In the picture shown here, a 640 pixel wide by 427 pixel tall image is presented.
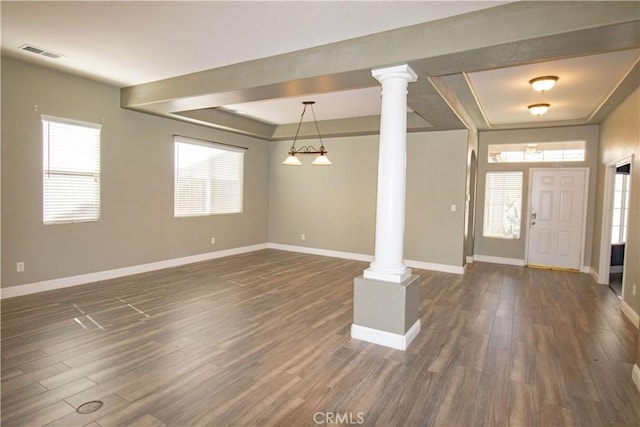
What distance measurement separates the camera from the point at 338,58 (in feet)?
11.4

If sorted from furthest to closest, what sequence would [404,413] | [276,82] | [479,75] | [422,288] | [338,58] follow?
[422,288] → [479,75] → [276,82] → [338,58] → [404,413]

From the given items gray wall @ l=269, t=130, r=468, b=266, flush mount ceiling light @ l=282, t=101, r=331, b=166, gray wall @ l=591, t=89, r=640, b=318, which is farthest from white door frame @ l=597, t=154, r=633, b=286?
flush mount ceiling light @ l=282, t=101, r=331, b=166

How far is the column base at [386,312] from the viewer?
11.0ft

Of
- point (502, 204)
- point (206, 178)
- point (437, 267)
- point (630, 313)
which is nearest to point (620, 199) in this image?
point (502, 204)

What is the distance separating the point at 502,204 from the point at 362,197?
3013 mm

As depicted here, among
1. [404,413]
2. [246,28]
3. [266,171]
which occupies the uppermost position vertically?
[246,28]

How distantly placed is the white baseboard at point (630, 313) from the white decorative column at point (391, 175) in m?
2.82

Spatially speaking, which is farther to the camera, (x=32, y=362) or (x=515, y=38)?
(x=32, y=362)

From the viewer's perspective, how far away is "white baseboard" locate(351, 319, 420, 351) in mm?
3348

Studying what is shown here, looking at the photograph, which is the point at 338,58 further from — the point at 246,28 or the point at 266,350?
the point at 266,350

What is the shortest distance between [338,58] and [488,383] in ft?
10.3

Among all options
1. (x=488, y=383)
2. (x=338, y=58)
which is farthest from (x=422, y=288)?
(x=338, y=58)

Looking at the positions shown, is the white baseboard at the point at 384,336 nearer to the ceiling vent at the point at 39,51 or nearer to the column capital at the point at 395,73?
the column capital at the point at 395,73

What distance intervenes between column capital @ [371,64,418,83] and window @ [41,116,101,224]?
420cm
